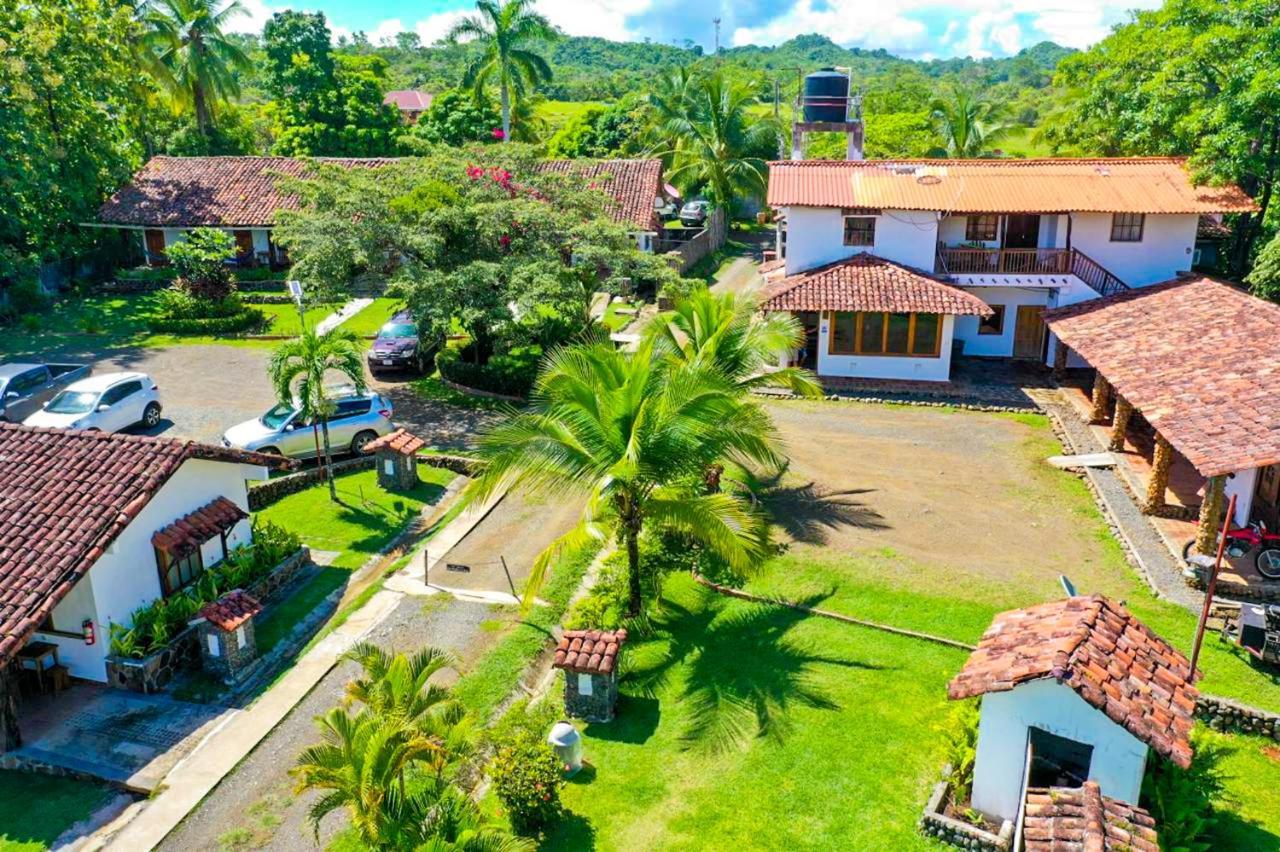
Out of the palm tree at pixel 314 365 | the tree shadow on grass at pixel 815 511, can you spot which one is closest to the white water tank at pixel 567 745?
the tree shadow on grass at pixel 815 511

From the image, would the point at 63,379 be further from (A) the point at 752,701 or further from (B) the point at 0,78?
(A) the point at 752,701

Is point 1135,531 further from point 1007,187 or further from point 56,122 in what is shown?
point 56,122

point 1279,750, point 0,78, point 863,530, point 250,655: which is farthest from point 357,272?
point 1279,750

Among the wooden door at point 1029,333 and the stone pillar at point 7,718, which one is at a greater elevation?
the wooden door at point 1029,333

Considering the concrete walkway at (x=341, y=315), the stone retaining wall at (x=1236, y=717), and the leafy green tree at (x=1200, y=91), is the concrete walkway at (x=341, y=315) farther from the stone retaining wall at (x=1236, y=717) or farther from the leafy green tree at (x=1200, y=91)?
the stone retaining wall at (x=1236, y=717)

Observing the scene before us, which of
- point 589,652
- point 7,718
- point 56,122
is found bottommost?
point 7,718

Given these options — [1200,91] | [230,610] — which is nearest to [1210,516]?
[230,610]

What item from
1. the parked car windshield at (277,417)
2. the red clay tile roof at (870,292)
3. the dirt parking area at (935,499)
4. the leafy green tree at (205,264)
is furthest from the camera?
the leafy green tree at (205,264)
